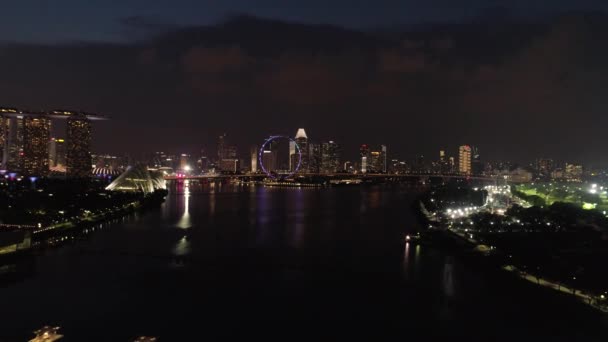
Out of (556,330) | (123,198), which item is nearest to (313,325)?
(556,330)

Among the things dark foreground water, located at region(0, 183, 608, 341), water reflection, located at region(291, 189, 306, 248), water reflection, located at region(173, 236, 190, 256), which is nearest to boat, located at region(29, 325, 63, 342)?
dark foreground water, located at region(0, 183, 608, 341)

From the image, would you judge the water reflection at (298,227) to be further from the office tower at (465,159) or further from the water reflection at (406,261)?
the office tower at (465,159)

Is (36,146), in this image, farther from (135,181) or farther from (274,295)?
(274,295)

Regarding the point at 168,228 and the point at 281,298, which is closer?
the point at 281,298

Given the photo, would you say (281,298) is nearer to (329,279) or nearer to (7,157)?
(329,279)

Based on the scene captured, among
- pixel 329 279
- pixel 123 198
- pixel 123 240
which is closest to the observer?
pixel 329 279

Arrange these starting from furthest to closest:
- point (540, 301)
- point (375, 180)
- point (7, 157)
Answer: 1. point (375, 180)
2. point (7, 157)
3. point (540, 301)
